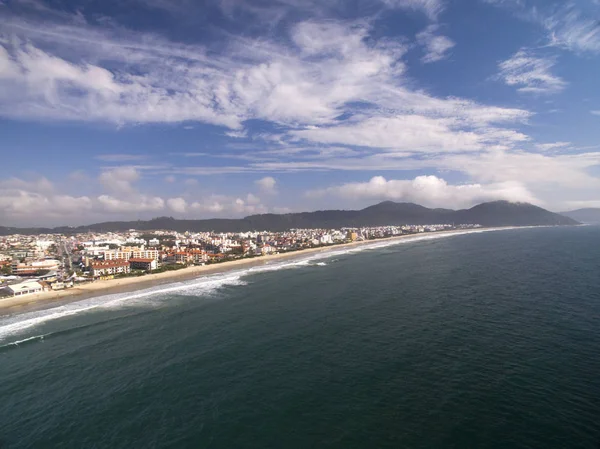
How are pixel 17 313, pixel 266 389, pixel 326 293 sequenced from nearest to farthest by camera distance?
pixel 266 389 < pixel 17 313 < pixel 326 293

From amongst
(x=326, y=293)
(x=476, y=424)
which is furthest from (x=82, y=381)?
(x=326, y=293)

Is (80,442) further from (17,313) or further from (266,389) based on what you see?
(17,313)

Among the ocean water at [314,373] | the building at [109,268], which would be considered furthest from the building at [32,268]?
the ocean water at [314,373]

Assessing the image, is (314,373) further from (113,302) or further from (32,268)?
(32,268)

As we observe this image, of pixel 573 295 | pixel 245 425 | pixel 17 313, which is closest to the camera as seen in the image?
pixel 245 425

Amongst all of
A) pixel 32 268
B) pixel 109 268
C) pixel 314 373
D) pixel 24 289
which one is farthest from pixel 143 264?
pixel 314 373

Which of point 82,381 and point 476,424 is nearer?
point 476,424
